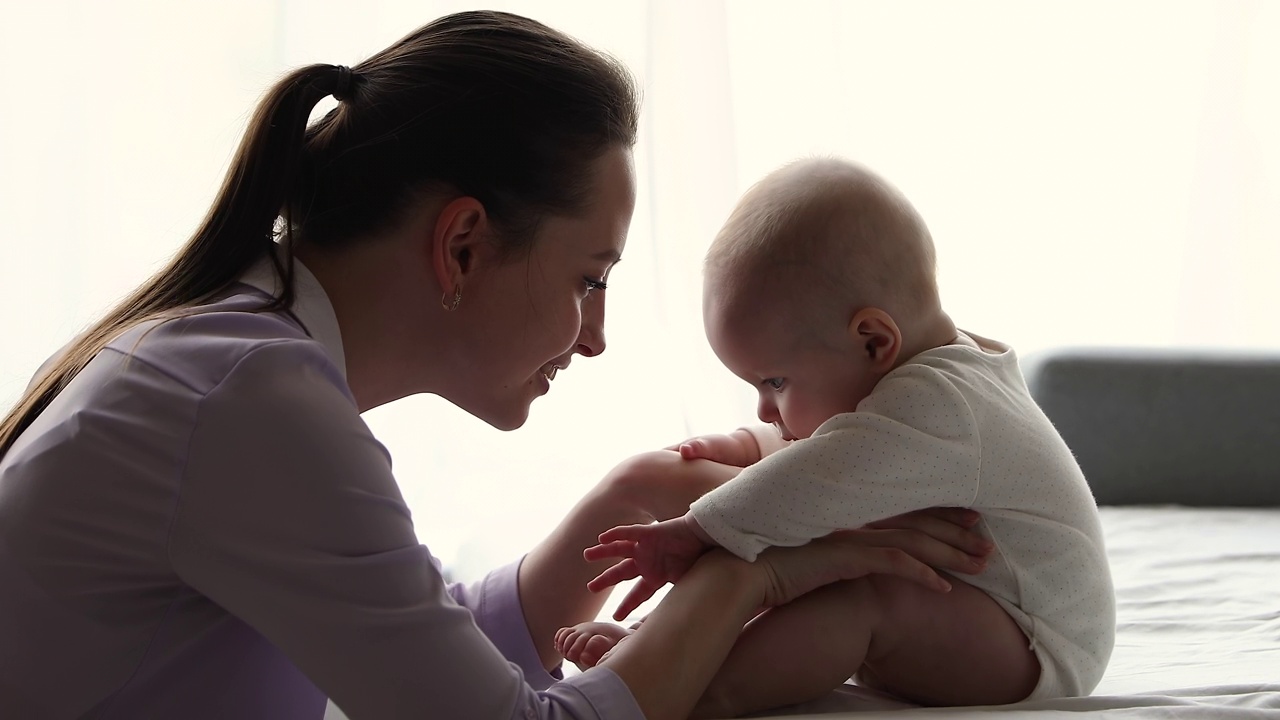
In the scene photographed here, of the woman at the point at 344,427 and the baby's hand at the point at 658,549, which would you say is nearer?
the woman at the point at 344,427

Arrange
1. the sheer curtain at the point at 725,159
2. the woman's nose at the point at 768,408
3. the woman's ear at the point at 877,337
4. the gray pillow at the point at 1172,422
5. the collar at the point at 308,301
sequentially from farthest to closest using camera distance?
the sheer curtain at the point at 725,159 → the gray pillow at the point at 1172,422 → the woman's nose at the point at 768,408 → the woman's ear at the point at 877,337 → the collar at the point at 308,301

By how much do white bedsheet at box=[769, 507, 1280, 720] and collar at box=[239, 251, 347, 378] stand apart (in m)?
0.56

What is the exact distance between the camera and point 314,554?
0.89 meters

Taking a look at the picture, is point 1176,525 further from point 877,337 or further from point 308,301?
point 308,301

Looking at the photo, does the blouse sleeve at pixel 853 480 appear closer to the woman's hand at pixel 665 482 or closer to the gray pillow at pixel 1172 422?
the woman's hand at pixel 665 482

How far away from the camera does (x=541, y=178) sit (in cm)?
116

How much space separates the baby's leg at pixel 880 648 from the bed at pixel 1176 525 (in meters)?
0.03

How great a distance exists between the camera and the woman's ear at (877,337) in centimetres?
123

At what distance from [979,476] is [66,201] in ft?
8.85

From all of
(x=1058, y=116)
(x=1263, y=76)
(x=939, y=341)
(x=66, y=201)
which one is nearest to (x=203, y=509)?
(x=939, y=341)

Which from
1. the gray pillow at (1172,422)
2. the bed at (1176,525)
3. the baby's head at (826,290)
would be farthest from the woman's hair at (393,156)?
the gray pillow at (1172,422)

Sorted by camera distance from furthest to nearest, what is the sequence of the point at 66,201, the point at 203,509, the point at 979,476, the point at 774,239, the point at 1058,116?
1. the point at 1058,116
2. the point at 66,201
3. the point at 774,239
4. the point at 979,476
5. the point at 203,509

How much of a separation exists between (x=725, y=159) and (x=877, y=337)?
197cm

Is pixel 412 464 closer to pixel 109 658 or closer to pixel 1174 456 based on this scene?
pixel 1174 456
